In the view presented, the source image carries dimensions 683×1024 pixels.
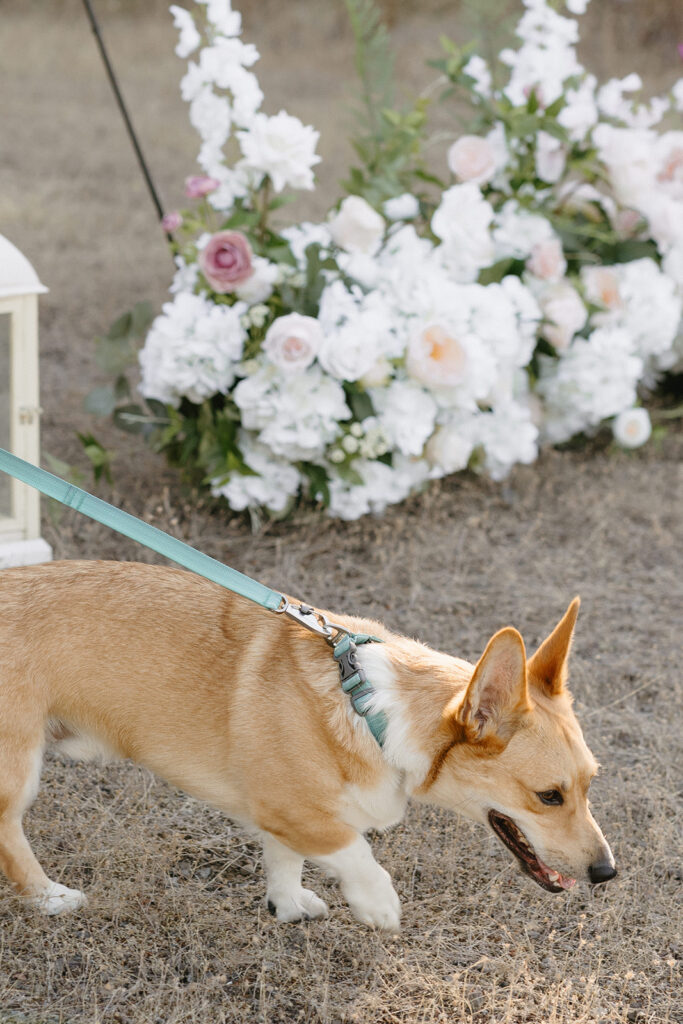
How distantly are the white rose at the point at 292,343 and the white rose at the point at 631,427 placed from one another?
1.69 meters

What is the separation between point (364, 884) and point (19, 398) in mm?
2062

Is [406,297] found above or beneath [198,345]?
above

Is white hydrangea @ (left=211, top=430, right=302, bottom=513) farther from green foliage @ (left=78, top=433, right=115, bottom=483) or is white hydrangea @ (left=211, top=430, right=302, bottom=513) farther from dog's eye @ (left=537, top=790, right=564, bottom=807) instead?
dog's eye @ (left=537, top=790, right=564, bottom=807)

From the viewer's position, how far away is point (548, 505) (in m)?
4.73

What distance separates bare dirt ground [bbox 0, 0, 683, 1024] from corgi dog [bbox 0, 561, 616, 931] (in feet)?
0.52

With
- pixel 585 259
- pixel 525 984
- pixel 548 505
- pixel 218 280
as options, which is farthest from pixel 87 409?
pixel 525 984

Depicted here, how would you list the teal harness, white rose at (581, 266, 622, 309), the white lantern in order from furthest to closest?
white rose at (581, 266, 622, 309)
the white lantern
the teal harness

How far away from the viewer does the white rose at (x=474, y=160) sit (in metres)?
4.66

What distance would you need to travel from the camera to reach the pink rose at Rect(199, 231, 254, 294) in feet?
13.2

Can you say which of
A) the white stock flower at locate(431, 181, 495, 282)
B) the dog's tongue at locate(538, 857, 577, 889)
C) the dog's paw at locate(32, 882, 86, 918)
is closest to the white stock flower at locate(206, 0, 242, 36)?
the white stock flower at locate(431, 181, 495, 282)

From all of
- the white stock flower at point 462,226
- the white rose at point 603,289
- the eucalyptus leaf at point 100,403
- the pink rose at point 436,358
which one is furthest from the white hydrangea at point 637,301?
the eucalyptus leaf at point 100,403

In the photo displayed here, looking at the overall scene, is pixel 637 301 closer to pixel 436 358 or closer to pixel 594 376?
pixel 594 376

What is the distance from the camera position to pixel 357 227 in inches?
170

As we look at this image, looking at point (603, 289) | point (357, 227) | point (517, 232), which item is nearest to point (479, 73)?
point (517, 232)
